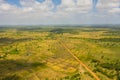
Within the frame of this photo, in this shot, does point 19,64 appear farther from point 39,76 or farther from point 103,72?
point 103,72

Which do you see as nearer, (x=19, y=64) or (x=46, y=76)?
(x=46, y=76)

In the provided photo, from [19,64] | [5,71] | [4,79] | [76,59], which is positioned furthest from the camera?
[76,59]

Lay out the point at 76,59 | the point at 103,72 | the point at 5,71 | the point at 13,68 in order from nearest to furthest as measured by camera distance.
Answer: the point at 103,72 → the point at 5,71 → the point at 13,68 → the point at 76,59

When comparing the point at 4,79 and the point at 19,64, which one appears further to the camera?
the point at 19,64

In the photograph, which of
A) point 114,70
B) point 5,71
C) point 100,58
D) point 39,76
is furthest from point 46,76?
point 100,58

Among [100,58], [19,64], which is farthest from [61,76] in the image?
[100,58]

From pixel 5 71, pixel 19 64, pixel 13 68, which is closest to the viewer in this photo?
pixel 5 71

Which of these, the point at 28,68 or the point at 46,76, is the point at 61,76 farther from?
the point at 28,68

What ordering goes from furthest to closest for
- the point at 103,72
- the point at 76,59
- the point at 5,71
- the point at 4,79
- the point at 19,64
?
the point at 76,59
the point at 19,64
the point at 5,71
the point at 103,72
the point at 4,79

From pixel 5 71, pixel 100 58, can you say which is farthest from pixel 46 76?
pixel 100 58

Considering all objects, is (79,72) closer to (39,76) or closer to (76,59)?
(39,76)
